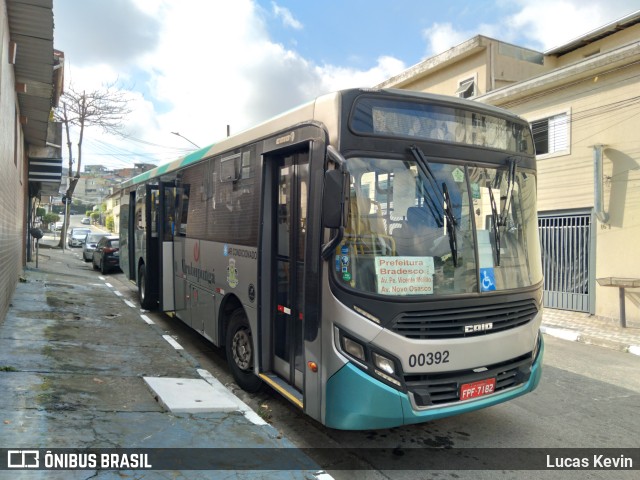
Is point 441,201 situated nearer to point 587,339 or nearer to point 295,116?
point 295,116

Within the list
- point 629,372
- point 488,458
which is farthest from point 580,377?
point 488,458

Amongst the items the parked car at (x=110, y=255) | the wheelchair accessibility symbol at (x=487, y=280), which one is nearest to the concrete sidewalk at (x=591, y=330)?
the wheelchair accessibility symbol at (x=487, y=280)

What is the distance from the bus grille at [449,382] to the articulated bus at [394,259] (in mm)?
12

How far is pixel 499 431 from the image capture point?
4.67 meters

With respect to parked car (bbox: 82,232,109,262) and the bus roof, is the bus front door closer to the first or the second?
the bus roof

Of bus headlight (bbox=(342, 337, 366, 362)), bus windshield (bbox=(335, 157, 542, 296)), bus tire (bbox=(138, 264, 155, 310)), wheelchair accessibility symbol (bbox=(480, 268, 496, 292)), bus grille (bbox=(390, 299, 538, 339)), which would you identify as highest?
bus windshield (bbox=(335, 157, 542, 296))

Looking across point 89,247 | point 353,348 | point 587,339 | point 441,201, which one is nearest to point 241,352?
point 353,348

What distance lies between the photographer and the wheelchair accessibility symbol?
4.06 metres

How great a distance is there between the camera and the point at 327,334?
383cm

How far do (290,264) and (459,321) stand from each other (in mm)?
1650

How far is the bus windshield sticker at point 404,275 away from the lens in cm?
374

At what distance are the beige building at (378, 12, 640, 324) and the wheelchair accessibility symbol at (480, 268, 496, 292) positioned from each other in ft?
26.9

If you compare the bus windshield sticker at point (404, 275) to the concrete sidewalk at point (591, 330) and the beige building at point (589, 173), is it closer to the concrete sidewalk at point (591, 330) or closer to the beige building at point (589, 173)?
the concrete sidewalk at point (591, 330)

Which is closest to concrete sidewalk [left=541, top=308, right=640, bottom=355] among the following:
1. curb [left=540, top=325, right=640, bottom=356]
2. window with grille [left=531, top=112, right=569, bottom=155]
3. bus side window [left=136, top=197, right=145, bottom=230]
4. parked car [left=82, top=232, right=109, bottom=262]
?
curb [left=540, top=325, right=640, bottom=356]
